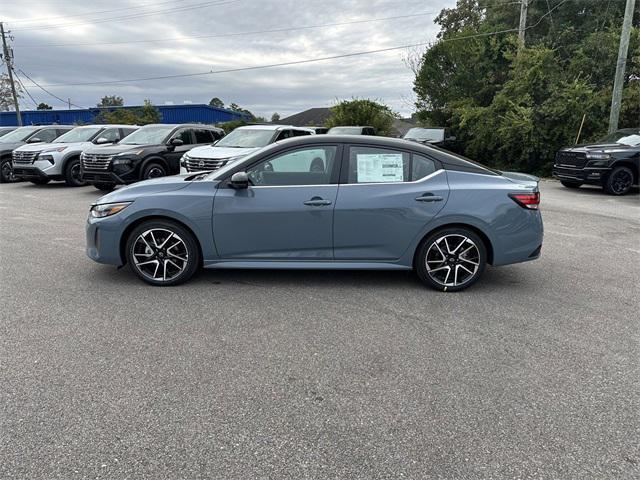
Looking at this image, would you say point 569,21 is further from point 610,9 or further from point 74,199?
point 74,199

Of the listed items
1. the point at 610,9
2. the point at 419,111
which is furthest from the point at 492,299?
the point at 610,9

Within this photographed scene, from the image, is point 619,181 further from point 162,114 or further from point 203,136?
point 162,114

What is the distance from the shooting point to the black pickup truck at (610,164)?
11.9 metres

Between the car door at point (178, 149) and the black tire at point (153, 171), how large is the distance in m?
0.25

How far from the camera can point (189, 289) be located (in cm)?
494

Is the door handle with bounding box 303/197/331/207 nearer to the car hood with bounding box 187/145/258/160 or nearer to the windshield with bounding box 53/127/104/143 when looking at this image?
the car hood with bounding box 187/145/258/160

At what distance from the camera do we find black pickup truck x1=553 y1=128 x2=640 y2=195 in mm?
11938

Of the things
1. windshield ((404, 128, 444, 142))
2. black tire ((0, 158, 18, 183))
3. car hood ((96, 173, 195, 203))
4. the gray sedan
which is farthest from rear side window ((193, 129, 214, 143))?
the gray sedan

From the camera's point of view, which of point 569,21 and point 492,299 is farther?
point 569,21

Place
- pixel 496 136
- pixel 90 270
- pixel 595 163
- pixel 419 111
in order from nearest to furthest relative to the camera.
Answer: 1. pixel 90 270
2. pixel 595 163
3. pixel 496 136
4. pixel 419 111

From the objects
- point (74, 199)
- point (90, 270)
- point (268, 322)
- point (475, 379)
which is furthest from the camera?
point (74, 199)

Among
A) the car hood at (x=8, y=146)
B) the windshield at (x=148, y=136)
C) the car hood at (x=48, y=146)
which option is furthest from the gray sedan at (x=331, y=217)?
the car hood at (x=8, y=146)

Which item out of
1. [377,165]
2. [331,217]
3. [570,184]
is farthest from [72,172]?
[570,184]

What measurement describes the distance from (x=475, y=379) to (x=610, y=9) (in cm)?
3078
